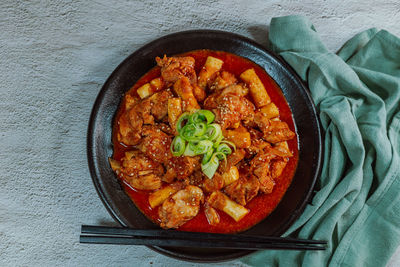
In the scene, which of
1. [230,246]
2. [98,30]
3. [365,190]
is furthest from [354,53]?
[98,30]

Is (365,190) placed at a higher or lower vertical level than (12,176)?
higher

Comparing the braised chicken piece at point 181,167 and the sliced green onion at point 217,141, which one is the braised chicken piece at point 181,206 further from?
the sliced green onion at point 217,141

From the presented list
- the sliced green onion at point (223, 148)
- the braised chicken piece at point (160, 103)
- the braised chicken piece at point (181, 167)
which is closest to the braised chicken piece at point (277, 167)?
the sliced green onion at point (223, 148)

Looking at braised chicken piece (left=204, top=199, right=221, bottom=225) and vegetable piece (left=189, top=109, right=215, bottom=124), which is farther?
braised chicken piece (left=204, top=199, right=221, bottom=225)

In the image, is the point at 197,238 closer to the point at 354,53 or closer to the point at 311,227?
the point at 311,227

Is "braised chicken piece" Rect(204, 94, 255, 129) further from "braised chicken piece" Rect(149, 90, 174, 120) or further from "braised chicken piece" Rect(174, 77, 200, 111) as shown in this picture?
"braised chicken piece" Rect(149, 90, 174, 120)

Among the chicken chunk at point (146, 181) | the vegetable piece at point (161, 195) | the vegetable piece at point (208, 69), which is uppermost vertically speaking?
the vegetable piece at point (208, 69)

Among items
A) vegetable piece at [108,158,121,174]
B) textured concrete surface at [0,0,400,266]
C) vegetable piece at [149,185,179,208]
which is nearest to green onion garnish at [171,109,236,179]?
vegetable piece at [149,185,179,208]

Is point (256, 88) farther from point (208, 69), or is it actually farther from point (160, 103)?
point (160, 103)
